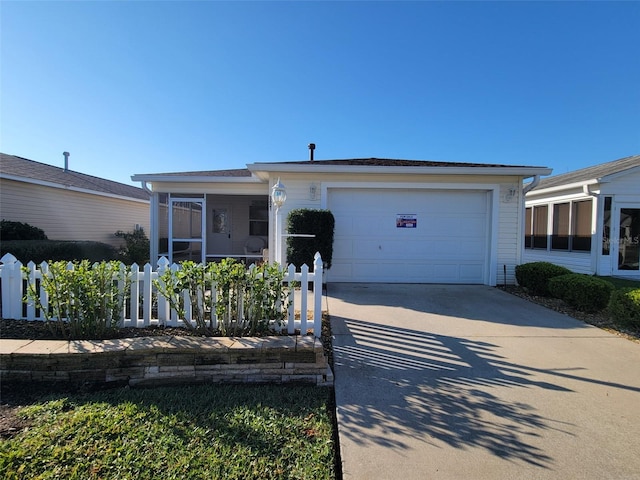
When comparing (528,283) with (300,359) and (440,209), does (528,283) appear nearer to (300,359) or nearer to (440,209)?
(440,209)

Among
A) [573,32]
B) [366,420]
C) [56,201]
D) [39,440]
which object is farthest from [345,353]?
[56,201]

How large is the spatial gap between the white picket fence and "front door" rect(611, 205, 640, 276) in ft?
34.8

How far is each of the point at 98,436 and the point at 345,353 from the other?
2290 mm

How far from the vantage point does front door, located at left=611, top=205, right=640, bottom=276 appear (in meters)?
9.27

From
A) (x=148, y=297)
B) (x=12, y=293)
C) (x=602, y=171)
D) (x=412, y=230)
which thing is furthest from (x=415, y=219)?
(x=602, y=171)

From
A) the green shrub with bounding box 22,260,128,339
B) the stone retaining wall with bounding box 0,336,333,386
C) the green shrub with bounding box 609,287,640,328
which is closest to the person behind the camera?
the stone retaining wall with bounding box 0,336,333,386

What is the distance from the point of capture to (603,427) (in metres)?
2.22

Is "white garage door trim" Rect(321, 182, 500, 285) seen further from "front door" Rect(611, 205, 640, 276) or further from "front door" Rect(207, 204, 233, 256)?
"front door" Rect(207, 204, 233, 256)

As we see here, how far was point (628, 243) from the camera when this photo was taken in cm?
938

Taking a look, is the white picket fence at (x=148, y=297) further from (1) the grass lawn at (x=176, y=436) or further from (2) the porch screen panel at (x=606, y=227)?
(2) the porch screen panel at (x=606, y=227)

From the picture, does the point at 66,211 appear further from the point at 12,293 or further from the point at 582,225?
the point at 582,225

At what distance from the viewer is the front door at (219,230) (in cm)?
1135

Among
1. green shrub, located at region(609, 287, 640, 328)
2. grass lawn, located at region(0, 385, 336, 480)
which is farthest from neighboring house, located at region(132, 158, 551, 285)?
grass lawn, located at region(0, 385, 336, 480)

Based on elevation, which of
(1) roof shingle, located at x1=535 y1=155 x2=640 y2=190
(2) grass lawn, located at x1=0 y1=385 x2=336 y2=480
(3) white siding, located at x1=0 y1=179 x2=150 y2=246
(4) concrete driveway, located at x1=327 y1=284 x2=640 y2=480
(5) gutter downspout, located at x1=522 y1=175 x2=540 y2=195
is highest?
(1) roof shingle, located at x1=535 y1=155 x2=640 y2=190
